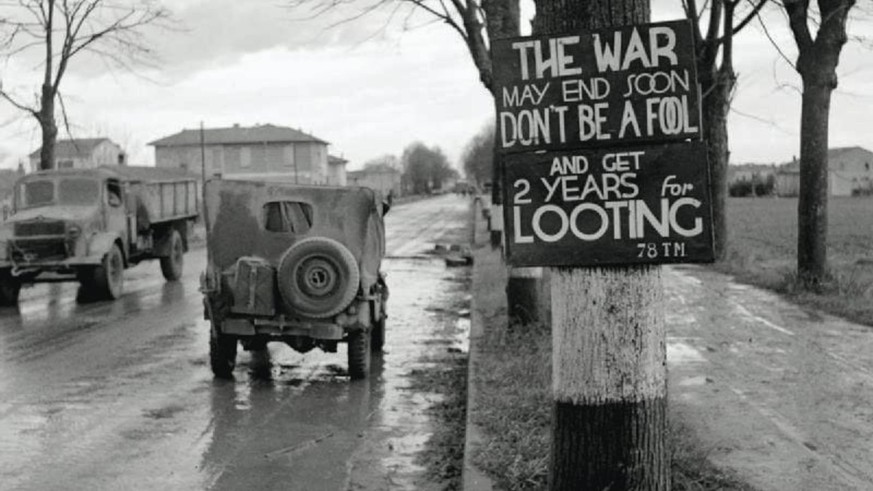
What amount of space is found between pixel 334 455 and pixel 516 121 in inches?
143

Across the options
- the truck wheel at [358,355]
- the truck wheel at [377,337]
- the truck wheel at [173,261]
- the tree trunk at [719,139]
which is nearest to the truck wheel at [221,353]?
the truck wheel at [358,355]

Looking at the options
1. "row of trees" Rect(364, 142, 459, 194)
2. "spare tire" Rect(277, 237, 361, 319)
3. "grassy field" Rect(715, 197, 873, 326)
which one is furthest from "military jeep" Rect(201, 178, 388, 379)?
"row of trees" Rect(364, 142, 459, 194)

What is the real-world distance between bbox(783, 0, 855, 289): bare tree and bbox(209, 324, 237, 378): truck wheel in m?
8.96

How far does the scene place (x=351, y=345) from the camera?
33.3ft

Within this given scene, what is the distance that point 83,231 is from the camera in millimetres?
17516

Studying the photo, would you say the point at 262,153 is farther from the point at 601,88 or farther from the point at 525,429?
the point at 601,88

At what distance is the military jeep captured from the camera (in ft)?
32.8

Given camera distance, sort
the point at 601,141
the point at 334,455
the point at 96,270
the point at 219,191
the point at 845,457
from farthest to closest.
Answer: the point at 96,270 → the point at 219,191 → the point at 334,455 → the point at 845,457 → the point at 601,141

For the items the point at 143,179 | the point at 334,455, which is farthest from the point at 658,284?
the point at 143,179

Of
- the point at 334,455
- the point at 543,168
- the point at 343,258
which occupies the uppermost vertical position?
the point at 543,168

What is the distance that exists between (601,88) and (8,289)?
1483cm

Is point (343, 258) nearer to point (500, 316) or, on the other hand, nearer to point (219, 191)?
point (219, 191)

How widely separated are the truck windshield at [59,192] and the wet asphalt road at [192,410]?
3.54m

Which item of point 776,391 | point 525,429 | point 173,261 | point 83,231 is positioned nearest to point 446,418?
point 525,429
